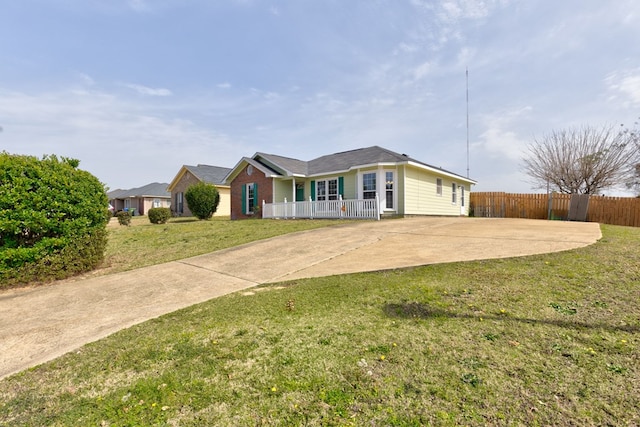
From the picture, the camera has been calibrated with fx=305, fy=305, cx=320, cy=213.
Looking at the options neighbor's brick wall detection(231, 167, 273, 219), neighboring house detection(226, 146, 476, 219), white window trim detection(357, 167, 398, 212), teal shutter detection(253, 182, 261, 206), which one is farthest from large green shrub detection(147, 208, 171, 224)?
white window trim detection(357, 167, 398, 212)

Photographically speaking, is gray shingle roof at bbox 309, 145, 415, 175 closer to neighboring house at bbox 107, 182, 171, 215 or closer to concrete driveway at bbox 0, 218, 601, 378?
concrete driveway at bbox 0, 218, 601, 378

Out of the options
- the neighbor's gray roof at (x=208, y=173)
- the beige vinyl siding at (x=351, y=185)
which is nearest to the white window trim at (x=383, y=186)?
the beige vinyl siding at (x=351, y=185)

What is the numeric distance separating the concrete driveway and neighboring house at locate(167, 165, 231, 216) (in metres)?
20.8

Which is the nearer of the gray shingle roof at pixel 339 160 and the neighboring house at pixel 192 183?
the gray shingle roof at pixel 339 160

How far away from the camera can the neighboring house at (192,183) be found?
96.8ft

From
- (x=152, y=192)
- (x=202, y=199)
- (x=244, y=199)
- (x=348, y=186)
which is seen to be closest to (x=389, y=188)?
(x=348, y=186)

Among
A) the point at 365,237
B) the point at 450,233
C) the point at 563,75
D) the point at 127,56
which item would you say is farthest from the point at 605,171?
the point at 127,56

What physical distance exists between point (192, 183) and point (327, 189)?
1692cm

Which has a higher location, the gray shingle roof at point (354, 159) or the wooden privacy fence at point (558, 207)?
the gray shingle roof at point (354, 159)

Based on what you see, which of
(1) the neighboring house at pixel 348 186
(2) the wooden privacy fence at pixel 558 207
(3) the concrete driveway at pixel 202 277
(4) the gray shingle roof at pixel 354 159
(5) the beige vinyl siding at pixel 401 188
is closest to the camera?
(3) the concrete driveway at pixel 202 277

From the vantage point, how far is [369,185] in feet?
55.2

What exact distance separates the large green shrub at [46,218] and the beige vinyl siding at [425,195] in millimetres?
13636

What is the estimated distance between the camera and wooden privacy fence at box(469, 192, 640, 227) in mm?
16609

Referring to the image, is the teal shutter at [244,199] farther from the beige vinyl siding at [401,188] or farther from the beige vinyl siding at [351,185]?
the beige vinyl siding at [401,188]
